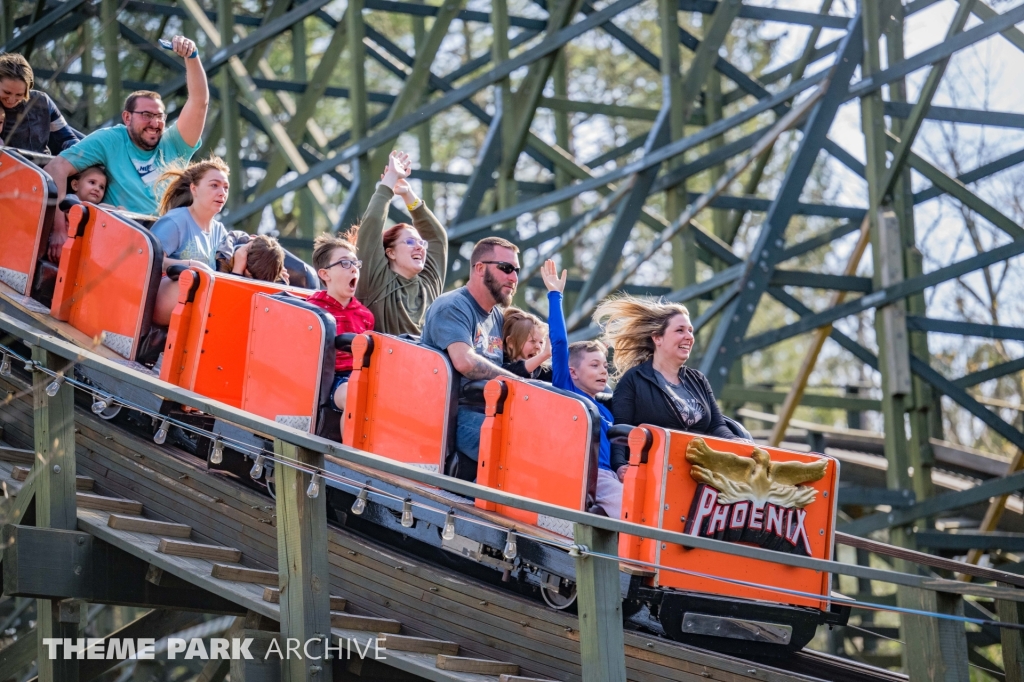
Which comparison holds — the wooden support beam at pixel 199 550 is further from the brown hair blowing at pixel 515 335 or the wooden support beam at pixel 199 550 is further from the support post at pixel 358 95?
the support post at pixel 358 95

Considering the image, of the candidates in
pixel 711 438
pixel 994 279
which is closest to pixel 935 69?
pixel 711 438

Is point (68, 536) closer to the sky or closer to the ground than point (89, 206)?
closer to the ground

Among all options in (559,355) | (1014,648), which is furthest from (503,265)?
(1014,648)

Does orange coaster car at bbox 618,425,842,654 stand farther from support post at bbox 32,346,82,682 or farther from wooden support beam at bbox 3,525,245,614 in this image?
support post at bbox 32,346,82,682

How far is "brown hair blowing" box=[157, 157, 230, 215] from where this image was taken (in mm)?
6551

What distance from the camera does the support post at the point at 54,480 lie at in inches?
195

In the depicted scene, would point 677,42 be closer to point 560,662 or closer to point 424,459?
point 424,459

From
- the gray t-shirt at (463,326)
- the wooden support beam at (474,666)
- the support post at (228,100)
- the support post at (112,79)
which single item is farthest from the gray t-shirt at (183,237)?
the support post at (112,79)

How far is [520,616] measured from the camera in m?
5.04

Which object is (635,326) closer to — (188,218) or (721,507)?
(721,507)

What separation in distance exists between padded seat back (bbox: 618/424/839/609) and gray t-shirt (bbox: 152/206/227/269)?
2.78 meters

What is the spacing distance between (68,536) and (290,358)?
4.15ft

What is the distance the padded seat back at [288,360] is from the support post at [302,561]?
122 centimetres

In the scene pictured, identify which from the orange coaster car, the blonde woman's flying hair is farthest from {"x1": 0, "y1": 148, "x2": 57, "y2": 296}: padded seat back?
the orange coaster car
